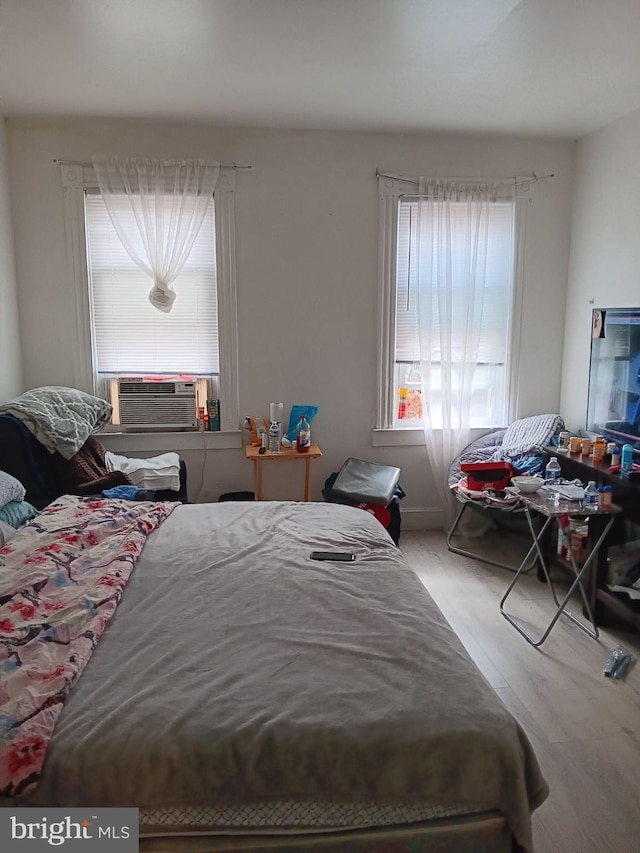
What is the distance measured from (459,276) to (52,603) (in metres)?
3.24

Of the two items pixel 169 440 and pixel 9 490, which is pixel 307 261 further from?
pixel 9 490

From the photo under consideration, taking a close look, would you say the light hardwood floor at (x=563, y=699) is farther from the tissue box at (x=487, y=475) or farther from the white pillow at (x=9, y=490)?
the white pillow at (x=9, y=490)

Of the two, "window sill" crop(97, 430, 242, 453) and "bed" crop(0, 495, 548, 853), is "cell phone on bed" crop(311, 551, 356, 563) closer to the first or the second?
"bed" crop(0, 495, 548, 853)

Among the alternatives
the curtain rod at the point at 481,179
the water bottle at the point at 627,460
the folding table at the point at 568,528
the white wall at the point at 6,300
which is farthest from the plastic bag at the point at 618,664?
the white wall at the point at 6,300

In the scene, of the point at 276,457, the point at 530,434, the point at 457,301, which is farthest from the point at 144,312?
the point at 530,434

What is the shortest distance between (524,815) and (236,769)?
64 centimetres

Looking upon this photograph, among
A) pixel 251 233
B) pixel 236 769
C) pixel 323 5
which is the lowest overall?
pixel 236 769

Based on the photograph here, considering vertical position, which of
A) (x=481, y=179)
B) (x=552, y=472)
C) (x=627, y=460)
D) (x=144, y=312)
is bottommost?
(x=552, y=472)

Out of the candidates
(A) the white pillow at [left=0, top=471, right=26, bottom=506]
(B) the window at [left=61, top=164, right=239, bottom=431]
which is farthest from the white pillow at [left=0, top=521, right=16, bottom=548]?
(B) the window at [left=61, top=164, right=239, bottom=431]

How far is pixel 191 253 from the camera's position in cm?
392

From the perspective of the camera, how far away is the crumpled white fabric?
3.55m

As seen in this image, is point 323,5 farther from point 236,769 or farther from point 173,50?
point 236,769

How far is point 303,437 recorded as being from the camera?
12.7 feet

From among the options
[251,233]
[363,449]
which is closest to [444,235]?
[251,233]
